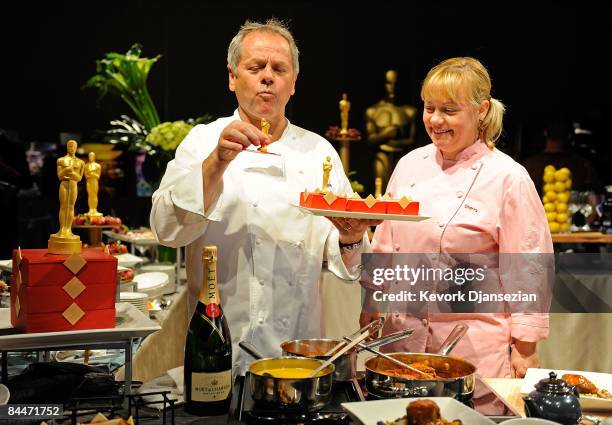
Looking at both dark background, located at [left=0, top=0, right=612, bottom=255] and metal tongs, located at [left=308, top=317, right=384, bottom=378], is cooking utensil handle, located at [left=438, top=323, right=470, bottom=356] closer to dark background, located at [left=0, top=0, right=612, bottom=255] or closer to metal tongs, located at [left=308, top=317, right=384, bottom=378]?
metal tongs, located at [left=308, top=317, right=384, bottom=378]

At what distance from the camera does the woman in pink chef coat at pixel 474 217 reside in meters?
2.04

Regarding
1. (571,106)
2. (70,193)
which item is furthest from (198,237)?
(571,106)

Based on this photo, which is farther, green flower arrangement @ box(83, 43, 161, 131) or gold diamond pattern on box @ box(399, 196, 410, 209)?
green flower arrangement @ box(83, 43, 161, 131)

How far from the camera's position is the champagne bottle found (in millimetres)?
1304

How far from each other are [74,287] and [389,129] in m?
3.82

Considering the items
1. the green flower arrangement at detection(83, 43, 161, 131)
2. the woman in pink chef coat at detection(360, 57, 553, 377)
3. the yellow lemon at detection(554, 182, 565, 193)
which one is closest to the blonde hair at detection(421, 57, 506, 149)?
the woman in pink chef coat at detection(360, 57, 553, 377)

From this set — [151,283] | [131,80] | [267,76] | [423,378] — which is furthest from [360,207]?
[131,80]

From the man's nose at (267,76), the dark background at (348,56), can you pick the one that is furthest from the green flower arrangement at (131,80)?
the man's nose at (267,76)

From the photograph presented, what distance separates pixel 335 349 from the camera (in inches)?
54.7

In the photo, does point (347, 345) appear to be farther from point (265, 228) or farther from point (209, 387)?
point (265, 228)

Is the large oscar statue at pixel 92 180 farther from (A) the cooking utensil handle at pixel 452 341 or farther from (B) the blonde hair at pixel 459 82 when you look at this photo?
(A) the cooking utensil handle at pixel 452 341

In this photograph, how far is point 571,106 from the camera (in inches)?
214

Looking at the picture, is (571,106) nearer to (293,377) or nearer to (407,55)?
(407,55)

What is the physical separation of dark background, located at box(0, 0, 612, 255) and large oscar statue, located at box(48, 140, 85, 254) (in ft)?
12.2
